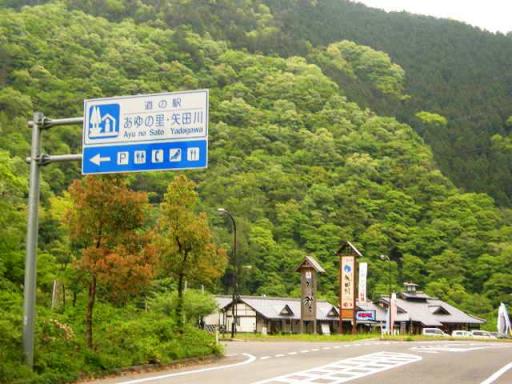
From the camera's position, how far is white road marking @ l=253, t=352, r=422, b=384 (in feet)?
51.9

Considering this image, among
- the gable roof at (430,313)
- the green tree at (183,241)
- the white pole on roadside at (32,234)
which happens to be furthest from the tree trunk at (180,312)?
the gable roof at (430,313)

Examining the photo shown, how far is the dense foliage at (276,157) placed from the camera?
7975 cm

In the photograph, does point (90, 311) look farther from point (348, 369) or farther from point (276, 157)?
point (276, 157)

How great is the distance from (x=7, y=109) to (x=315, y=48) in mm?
86058

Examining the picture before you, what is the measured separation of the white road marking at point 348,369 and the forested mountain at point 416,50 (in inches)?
3661

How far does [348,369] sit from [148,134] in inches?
319

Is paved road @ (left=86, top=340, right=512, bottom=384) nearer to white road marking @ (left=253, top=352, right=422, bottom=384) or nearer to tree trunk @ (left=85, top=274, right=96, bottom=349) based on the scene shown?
white road marking @ (left=253, top=352, right=422, bottom=384)

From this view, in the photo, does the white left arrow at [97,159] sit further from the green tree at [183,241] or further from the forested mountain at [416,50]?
the forested mountain at [416,50]

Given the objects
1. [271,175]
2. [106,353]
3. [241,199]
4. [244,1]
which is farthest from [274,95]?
[106,353]

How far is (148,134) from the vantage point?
14.6 metres

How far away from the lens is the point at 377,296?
75.1 meters

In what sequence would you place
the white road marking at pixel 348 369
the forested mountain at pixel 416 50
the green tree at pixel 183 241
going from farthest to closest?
the forested mountain at pixel 416 50 → the green tree at pixel 183 241 → the white road marking at pixel 348 369

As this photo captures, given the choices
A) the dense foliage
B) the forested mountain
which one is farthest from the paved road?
the forested mountain

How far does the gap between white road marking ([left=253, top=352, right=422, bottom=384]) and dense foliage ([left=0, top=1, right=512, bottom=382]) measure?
60.8ft
